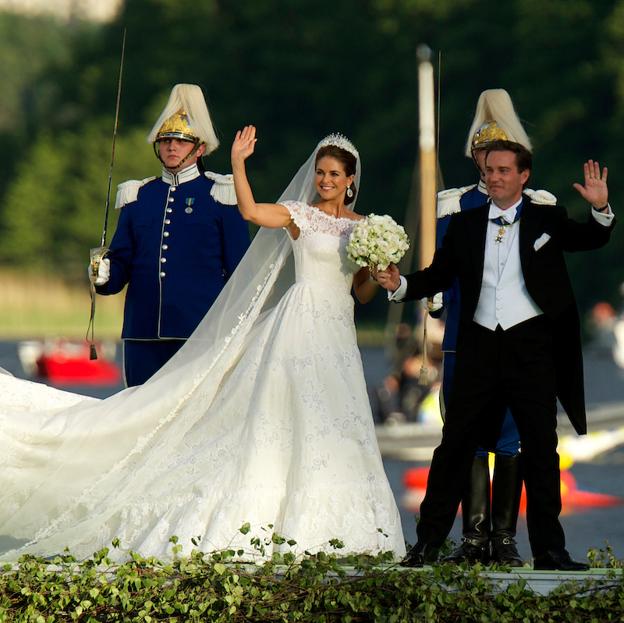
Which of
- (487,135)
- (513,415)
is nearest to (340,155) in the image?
(487,135)

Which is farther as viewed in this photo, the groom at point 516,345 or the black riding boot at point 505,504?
the black riding boot at point 505,504

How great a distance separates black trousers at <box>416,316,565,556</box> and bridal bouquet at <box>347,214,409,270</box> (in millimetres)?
460

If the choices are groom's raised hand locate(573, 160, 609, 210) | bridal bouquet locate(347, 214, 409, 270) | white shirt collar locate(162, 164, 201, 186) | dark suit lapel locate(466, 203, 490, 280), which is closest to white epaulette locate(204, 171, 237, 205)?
white shirt collar locate(162, 164, 201, 186)

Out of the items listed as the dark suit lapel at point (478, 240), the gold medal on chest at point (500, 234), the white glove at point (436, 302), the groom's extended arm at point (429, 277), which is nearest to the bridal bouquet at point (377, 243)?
the groom's extended arm at point (429, 277)

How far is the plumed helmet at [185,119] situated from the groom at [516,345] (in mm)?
1890

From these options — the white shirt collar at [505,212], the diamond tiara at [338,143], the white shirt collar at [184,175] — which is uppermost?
the diamond tiara at [338,143]

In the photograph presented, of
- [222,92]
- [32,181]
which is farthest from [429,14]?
[32,181]

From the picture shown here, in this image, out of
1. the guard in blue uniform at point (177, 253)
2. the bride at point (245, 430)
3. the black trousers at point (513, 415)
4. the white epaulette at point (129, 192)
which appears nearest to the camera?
the black trousers at point (513, 415)

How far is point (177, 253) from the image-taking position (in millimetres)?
9469

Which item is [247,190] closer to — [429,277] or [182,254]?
[429,277]

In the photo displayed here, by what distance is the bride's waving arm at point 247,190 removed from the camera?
26.8 feet

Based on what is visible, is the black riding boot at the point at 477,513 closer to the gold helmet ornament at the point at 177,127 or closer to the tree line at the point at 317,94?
the gold helmet ornament at the point at 177,127

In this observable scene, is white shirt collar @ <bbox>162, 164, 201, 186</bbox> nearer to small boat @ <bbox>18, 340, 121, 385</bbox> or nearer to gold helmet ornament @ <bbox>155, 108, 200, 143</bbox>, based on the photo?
gold helmet ornament @ <bbox>155, 108, 200, 143</bbox>

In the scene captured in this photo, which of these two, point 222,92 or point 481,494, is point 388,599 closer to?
point 481,494
